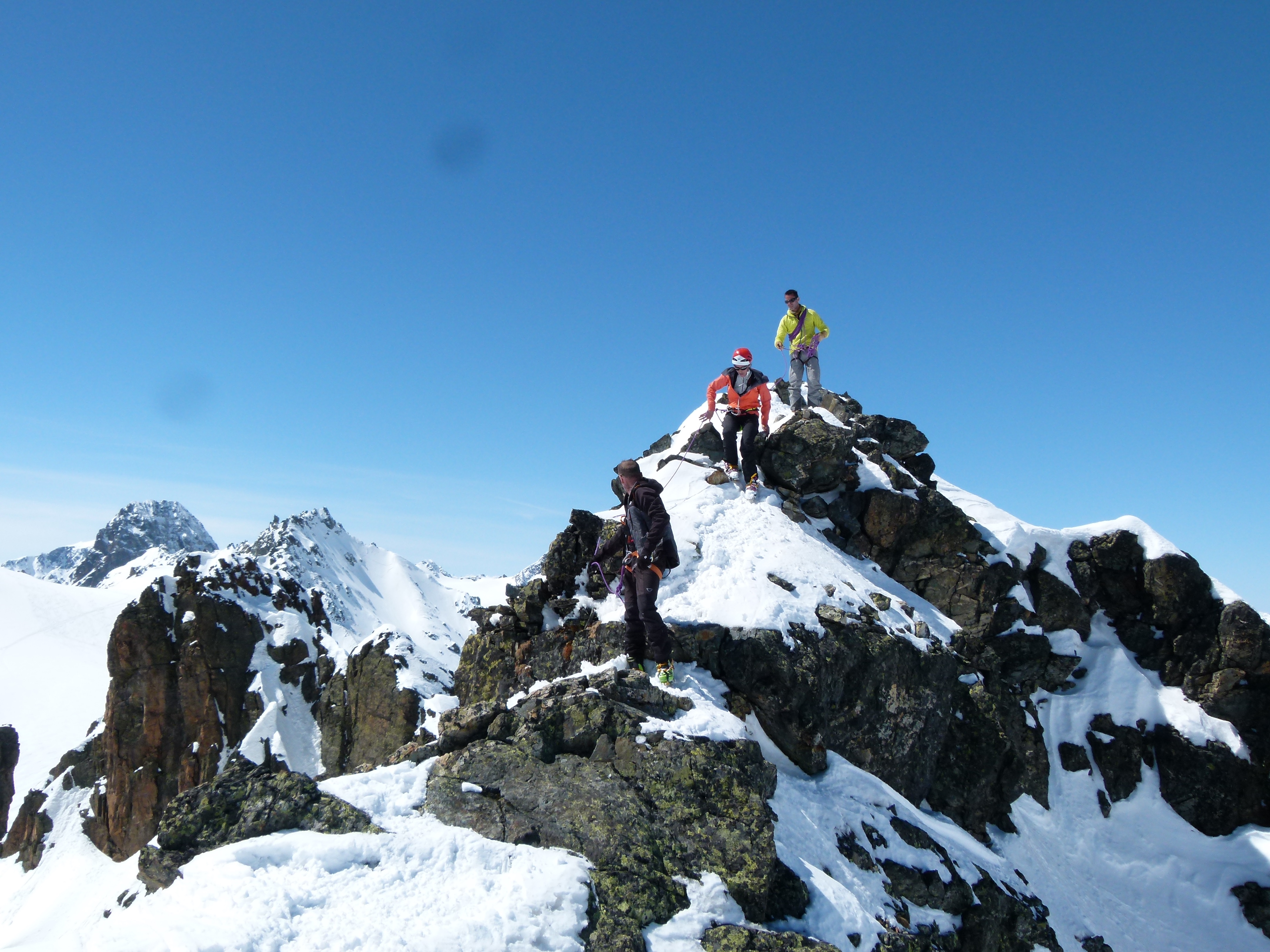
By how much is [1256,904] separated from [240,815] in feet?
87.1

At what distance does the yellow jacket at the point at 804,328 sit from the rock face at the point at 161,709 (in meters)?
43.2

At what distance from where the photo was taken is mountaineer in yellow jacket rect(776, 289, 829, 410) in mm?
24781

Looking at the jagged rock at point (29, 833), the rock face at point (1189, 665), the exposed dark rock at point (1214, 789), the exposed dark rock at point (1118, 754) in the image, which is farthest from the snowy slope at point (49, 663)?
the exposed dark rock at point (1214, 789)

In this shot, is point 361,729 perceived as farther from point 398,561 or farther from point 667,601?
point 398,561

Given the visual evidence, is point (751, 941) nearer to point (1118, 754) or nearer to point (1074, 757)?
point (1074, 757)

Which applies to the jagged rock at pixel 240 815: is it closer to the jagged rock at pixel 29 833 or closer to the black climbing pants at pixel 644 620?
the black climbing pants at pixel 644 620

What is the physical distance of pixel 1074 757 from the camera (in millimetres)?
22719

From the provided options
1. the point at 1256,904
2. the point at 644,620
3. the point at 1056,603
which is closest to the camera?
the point at 644,620

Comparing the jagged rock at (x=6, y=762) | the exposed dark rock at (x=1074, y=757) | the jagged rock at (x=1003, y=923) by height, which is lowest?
the jagged rock at (x=1003, y=923)

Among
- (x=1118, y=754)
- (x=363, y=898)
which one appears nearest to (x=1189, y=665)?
(x=1118, y=754)

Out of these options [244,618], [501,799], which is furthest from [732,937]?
[244,618]

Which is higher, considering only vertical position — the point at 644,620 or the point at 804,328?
the point at 804,328

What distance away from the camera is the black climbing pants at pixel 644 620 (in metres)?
13.0

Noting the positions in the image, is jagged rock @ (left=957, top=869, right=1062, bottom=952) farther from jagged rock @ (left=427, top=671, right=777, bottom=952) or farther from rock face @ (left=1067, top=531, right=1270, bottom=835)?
rock face @ (left=1067, top=531, right=1270, bottom=835)
